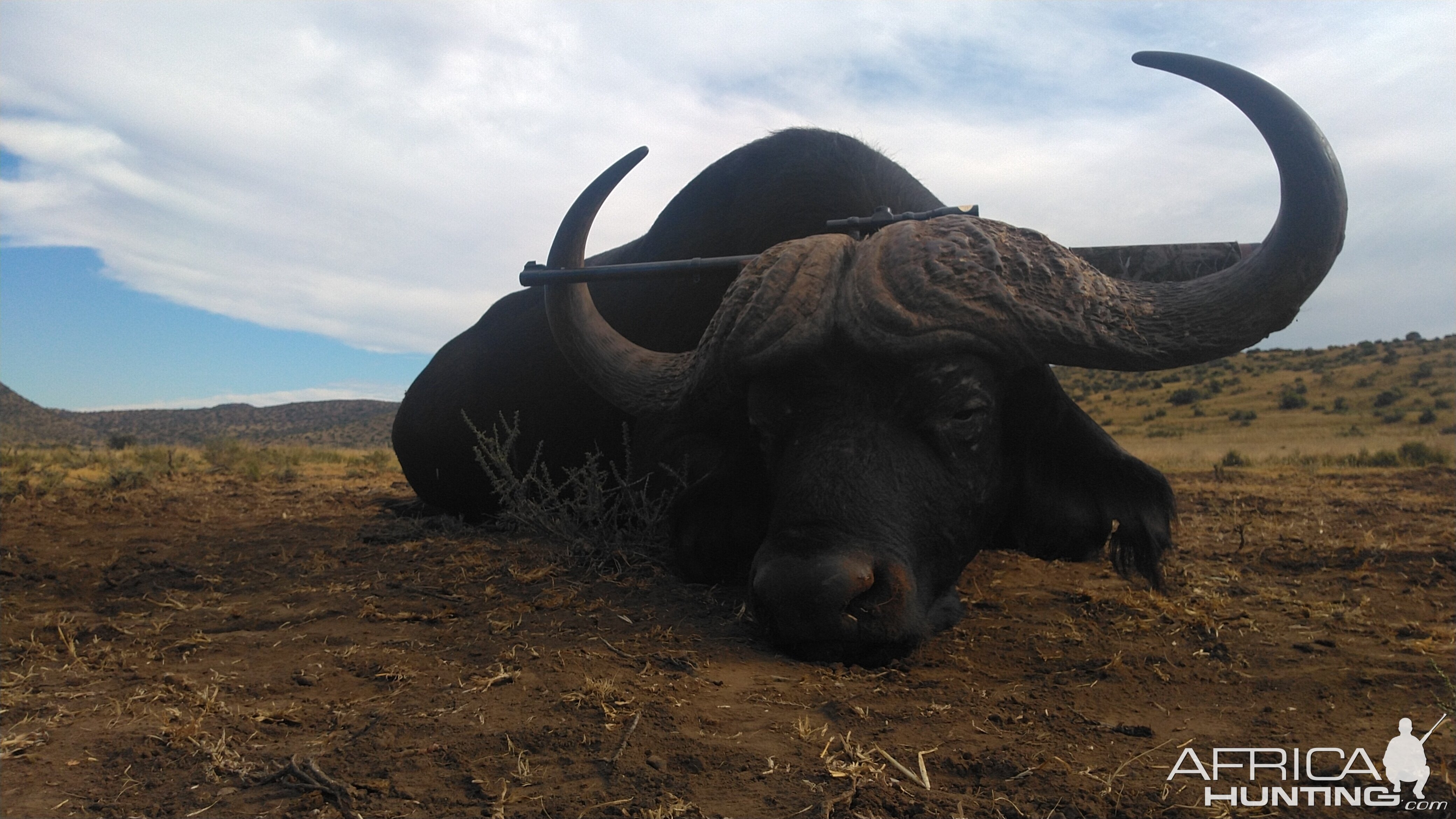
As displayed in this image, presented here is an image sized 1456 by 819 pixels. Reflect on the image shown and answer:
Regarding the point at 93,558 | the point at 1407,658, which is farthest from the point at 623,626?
the point at 93,558

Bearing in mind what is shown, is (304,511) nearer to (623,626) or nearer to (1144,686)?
(623,626)

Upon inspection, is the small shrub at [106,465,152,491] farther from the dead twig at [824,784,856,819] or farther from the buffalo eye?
the dead twig at [824,784,856,819]

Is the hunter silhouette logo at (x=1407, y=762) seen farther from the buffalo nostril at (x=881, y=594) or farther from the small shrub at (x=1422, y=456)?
the small shrub at (x=1422, y=456)

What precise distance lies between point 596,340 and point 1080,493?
2.11m

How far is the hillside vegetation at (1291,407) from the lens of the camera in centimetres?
1492

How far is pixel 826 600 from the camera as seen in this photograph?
7.66 ft

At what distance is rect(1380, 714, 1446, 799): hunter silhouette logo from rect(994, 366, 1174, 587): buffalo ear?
1074 mm

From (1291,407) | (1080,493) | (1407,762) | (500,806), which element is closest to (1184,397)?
(1291,407)

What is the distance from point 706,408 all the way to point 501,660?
4.22ft

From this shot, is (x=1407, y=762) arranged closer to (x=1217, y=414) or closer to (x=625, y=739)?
(x=625, y=739)

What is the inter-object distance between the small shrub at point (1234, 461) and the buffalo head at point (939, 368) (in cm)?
890

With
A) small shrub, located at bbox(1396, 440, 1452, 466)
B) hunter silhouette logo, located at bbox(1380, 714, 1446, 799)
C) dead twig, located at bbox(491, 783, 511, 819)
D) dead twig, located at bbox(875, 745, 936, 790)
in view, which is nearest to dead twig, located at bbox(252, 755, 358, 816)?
dead twig, located at bbox(491, 783, 511, 819)

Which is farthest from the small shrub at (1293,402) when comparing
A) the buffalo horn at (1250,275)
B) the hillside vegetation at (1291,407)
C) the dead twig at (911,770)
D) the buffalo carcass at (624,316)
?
the dead twig at (911,770)

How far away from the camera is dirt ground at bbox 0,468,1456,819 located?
1.77 m
